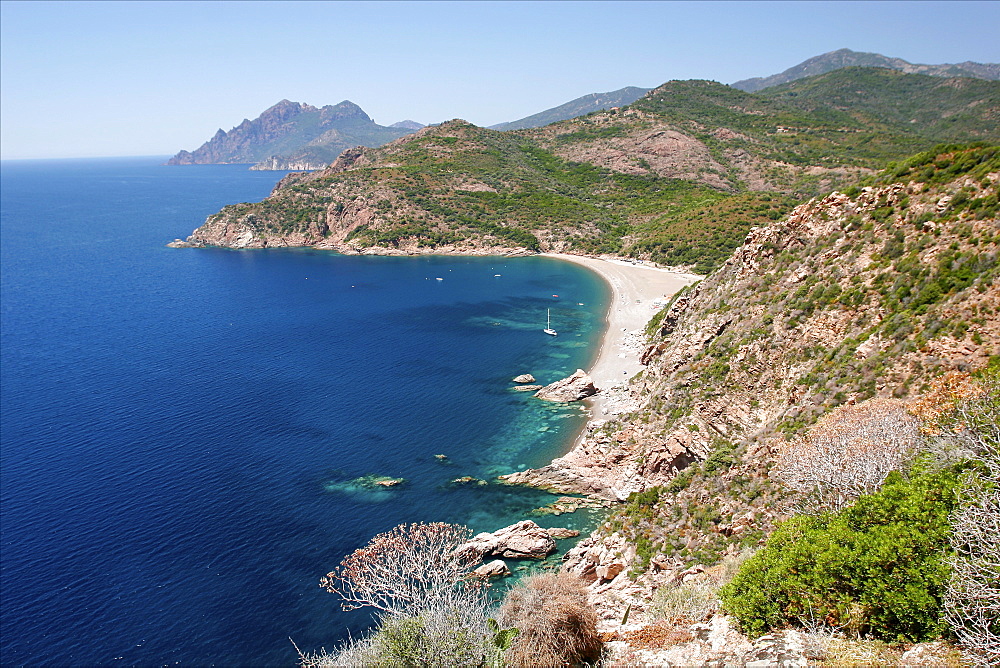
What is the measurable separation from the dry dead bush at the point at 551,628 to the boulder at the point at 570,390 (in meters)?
41.0

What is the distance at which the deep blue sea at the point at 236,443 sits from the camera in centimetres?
3048

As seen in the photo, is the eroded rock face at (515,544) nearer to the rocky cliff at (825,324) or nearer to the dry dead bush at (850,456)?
the rocky cliff at (825,324)

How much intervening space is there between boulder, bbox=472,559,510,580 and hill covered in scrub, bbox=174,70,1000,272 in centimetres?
8971

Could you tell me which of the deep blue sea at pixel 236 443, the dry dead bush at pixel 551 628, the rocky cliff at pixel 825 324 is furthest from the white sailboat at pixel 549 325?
the dry dead bush at pixel 551 628

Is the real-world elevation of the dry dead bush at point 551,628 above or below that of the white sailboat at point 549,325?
above

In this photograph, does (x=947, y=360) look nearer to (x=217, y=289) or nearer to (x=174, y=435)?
(x=174, y=435)

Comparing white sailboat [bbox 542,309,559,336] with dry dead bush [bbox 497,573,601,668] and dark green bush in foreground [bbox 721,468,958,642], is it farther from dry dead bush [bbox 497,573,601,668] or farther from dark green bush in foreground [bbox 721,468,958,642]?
dry dead bush [bbox 497,573,601,668]

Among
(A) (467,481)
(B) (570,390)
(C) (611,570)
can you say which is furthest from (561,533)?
(B) (570,390)

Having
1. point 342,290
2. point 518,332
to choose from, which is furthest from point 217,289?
point 518,332

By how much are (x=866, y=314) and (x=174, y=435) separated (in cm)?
5569

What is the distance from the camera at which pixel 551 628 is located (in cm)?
1569

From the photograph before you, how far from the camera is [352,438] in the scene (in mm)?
50062

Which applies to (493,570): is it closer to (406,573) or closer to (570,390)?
(406,573)

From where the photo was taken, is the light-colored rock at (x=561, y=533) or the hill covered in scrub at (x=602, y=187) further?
the hill covered in scrub at (x=602, y=187)
